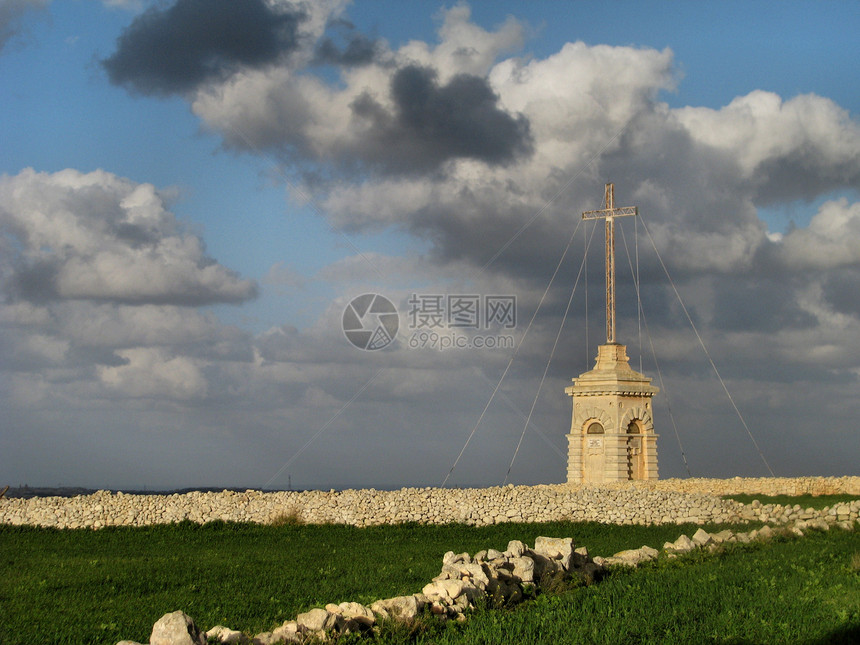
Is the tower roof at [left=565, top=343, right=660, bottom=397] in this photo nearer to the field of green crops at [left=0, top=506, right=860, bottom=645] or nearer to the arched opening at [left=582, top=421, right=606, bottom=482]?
the arched opening at [left=582, top=421, right=606, bottom=482]

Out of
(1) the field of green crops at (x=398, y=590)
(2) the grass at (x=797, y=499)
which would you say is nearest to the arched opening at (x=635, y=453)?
(2) the grass at (x=797, y=499)

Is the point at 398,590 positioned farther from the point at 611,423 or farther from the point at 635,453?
the point at 635,453

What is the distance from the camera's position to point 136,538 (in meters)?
19.2

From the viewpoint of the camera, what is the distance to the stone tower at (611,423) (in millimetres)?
26938

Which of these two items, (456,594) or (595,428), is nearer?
(456,594)

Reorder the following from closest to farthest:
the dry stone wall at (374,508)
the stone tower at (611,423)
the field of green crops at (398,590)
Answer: the field of green crops at (398,590), the dry stone wall at (374,508), the stone tower at (611,423)

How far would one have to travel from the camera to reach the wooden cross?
28594mm

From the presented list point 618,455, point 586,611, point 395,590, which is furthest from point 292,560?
point 618,455

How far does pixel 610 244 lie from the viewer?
95.9ft

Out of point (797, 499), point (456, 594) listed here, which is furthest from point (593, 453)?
point (456, 594)

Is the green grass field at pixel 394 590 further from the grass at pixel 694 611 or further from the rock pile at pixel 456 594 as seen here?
the rock pile at pixel 456 594

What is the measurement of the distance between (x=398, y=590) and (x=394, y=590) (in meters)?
0.05

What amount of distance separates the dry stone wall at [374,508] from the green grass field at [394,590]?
8.15 feet

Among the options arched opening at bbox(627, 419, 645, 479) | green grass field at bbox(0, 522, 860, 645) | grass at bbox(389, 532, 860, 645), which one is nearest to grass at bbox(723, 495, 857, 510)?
arched opening at bbox(627, 419, 645, 479)
